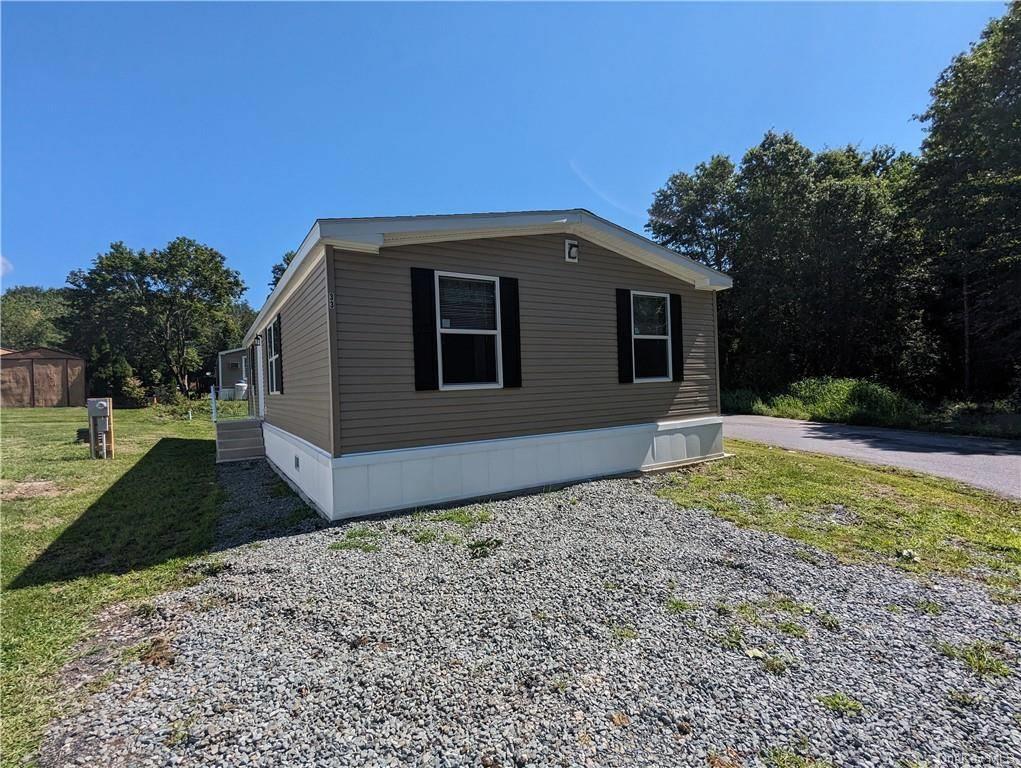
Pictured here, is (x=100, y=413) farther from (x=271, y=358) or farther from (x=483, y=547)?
(x=483, y=547)

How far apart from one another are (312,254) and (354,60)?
4.13 meters

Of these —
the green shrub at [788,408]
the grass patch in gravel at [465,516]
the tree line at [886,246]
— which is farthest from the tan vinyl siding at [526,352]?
the tree line at [886,246]

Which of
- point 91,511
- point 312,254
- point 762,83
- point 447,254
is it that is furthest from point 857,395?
point 91,511

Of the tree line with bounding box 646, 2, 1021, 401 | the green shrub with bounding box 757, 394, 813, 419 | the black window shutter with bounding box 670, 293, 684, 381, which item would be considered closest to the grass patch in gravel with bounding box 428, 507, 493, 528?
the black window shutter with bounding box 670, 293, 684, 381

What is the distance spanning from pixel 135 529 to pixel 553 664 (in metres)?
4.74

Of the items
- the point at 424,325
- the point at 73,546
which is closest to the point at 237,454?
the point at 73,546

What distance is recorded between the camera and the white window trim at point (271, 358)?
8436mm

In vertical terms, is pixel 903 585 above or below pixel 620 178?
below

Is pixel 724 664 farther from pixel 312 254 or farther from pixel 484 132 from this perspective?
pixel 484 132

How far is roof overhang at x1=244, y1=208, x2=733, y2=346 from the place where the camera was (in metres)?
4.71

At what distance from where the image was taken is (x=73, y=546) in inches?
168

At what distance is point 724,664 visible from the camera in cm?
233

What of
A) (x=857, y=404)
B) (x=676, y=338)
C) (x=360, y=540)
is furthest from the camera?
(x=857, y=404)

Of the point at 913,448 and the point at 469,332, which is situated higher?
the point at 469,332
